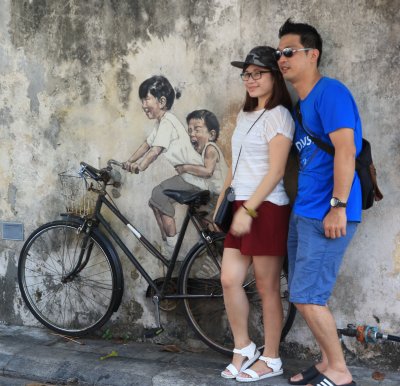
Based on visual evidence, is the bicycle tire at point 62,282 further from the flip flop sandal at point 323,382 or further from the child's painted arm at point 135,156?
the flip flop sandal at point 323,382

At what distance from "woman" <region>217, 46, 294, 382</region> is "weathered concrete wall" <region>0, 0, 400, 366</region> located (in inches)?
17.8

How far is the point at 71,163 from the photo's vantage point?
18.7ft

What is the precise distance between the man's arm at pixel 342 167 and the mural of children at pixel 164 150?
1.51 m

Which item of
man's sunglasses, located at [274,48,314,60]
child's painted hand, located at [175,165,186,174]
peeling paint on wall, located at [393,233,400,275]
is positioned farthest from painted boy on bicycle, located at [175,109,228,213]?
peeling paint on wall, located at [393,233,400,275]

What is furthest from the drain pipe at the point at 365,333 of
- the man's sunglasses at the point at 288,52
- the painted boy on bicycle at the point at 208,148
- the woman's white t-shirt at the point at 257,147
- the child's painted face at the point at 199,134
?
the man's sunglasses at the point at 288,52

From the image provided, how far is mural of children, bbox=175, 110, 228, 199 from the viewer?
202 inches

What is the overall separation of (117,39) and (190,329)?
248cm

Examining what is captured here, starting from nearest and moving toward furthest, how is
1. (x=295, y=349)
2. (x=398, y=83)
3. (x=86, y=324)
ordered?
(x=398, y=83), (x=295, y=349), (x=86, y=324)

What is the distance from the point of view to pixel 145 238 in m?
5.43

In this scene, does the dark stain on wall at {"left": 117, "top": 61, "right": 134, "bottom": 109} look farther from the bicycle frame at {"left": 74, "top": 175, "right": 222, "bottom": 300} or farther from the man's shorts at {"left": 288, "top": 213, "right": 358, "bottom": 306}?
the man's shorts at {"left": 288, "top": 213, "right": 358, "bottom": 306}

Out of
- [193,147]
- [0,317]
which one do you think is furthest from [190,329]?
[0,317]

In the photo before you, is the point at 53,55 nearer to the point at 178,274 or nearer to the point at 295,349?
the point at 178,274

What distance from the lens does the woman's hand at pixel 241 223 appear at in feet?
14.2

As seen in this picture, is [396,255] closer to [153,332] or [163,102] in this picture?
[153,332]
